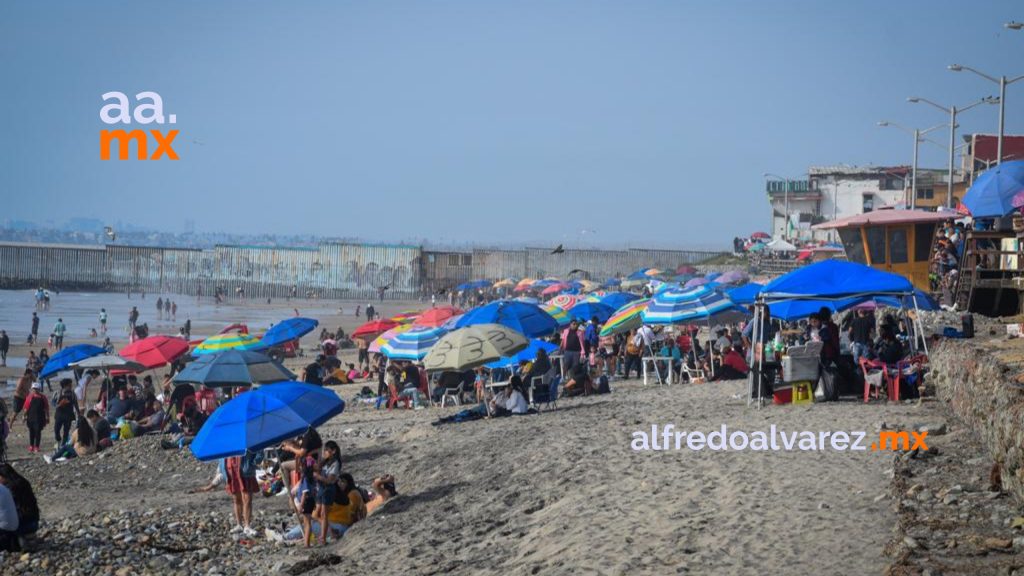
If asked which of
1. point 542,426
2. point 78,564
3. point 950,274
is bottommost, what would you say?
point 78,564

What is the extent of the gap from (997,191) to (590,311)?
9.13 m

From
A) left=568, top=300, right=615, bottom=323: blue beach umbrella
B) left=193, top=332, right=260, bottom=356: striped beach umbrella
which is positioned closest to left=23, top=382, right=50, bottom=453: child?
left=193, top=332, right=260, bottom=356: striped beach umbrella

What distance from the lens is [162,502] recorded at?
1417 cm

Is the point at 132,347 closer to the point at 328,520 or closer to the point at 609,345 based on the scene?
the point at 609,345

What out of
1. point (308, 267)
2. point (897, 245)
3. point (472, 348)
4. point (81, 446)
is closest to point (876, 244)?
point (897, 245)

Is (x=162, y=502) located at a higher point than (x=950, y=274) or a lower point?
lower

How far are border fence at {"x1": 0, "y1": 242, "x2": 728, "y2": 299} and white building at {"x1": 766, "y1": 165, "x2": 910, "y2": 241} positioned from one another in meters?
6.02

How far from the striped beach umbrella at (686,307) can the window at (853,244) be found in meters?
4.42

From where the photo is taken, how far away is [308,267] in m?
80.3

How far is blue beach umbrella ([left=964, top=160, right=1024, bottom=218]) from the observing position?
20.7m

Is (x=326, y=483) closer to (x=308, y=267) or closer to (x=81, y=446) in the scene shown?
(x=81, y=446)

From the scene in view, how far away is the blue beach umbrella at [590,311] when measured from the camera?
26.4 m

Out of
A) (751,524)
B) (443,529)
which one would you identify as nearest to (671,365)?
(443,529)

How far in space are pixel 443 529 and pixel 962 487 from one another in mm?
4435
